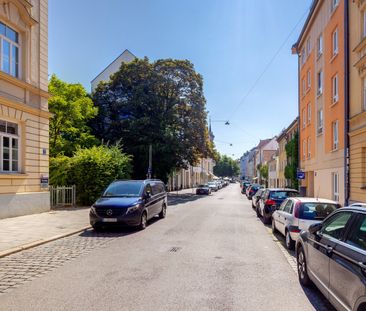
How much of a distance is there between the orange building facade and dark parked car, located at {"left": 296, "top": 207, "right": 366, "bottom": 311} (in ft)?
39.6

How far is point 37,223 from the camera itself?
1404 centimetres

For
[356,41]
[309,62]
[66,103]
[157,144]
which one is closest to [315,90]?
[309,62]

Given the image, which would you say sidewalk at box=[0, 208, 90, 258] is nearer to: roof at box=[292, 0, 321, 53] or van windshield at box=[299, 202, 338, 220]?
van windshield at box=[299, 202, 338, 220]

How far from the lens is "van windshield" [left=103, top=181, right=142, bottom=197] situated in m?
14.3

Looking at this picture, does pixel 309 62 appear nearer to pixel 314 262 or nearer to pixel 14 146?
pixel 14 146

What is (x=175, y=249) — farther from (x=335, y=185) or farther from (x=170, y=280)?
(x=335, y=185)

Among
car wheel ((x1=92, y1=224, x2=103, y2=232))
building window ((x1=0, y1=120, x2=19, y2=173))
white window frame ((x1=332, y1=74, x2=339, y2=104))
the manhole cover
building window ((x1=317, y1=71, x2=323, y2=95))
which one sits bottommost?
car wheel ((x1=92, y1=224, x2=103, y2=232))

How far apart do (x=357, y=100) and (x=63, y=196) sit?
639 inches

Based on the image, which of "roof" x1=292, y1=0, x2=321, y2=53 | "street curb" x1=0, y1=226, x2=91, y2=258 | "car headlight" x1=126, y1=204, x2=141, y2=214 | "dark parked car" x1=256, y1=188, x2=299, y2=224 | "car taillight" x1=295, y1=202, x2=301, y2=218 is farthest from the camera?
"roof" x1=292, y1=0, x2=321, y2=53

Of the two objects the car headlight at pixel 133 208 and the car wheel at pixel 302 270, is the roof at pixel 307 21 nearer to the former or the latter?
the car headlight at pixel 133 208

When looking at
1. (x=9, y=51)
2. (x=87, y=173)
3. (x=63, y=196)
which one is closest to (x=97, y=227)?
(x=9, y=51)

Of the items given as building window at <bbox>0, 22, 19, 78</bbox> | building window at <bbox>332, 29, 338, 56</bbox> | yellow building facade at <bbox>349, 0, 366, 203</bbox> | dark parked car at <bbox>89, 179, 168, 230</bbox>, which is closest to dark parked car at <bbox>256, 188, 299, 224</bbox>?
yellow building facade at <bbox>349, 0, 366, 203</bbox>

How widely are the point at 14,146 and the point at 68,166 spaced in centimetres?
650

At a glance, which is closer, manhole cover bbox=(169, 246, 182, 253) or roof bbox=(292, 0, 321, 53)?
manhole cover bbox=(169, 246, 182, 253)
